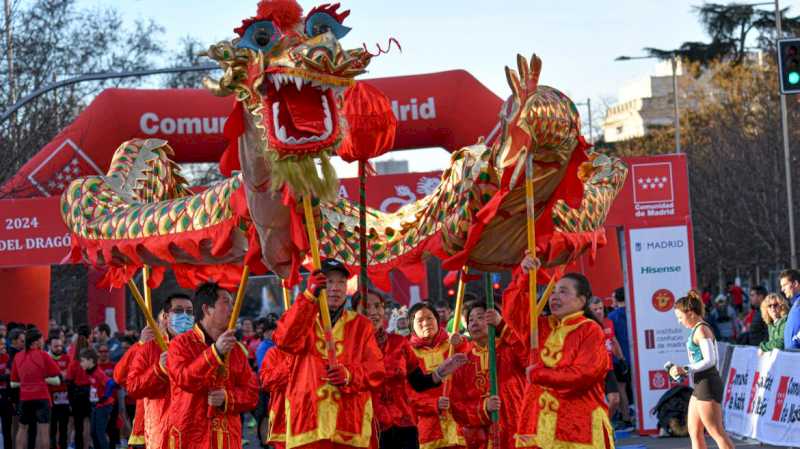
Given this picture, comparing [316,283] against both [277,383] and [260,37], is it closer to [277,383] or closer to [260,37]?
[277,383]

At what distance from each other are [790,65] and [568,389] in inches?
402

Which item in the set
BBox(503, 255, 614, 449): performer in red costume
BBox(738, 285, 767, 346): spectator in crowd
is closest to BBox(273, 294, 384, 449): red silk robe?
BBox(503, 255, 614, 449): performer in red costume

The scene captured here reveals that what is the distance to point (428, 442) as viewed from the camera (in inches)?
436

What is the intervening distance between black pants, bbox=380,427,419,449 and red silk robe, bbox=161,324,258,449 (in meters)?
1.54

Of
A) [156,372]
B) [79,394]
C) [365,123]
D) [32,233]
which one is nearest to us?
[365,123]

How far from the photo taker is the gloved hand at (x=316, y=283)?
803cm

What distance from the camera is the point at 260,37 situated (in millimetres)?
8086

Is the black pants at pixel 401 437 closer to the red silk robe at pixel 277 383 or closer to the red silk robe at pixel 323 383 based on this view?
the red silk robe at pixel 277 383

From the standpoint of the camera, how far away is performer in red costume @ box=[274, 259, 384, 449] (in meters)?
8.16

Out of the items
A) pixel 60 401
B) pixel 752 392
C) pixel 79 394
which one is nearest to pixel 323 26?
pixel 752 392

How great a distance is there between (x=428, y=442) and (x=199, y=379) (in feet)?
9.59

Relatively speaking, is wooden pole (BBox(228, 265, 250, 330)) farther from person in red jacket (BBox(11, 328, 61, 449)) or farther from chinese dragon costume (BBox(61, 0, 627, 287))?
person in red jacket (BBox(11, 328, 61, 449))

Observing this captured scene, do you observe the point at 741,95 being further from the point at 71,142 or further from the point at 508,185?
the point at 508,185

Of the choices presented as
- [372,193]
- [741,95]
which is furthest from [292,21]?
[741,95]
